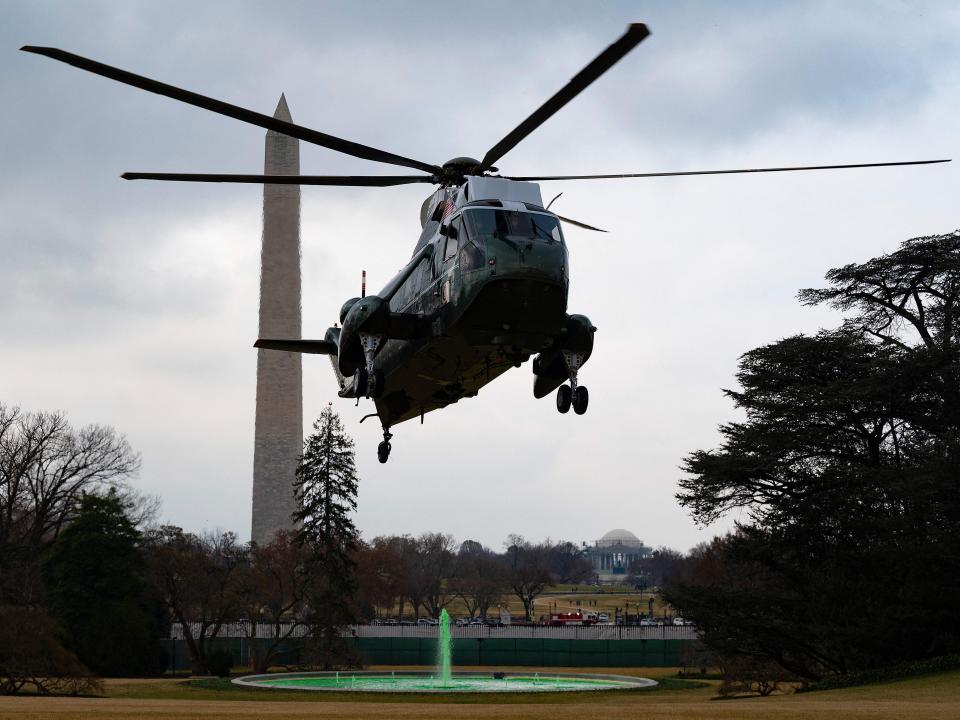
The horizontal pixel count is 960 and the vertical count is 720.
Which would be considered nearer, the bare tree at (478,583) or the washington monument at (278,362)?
the washington monument at (278,362)

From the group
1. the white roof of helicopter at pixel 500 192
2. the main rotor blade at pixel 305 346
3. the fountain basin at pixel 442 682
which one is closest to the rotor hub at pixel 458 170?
the white roof of helicopter at pixel 500 192

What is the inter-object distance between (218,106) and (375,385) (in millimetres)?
5969

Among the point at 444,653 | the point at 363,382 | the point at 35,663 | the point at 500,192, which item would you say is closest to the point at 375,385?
the point at 363,382

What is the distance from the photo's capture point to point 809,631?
41.9 m

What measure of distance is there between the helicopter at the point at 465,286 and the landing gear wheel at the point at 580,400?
0.05 ft

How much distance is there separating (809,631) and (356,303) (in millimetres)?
26875

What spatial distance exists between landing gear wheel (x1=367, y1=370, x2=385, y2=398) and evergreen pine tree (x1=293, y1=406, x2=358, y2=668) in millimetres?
44681

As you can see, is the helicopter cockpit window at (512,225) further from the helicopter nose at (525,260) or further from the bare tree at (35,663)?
the bare tree at (35,663)

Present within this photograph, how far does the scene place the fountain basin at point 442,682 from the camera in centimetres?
4631

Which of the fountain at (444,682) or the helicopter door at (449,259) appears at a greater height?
the helicopter door at (449,259)

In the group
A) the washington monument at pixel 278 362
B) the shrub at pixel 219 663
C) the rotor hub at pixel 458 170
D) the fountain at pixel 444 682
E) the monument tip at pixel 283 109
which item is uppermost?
the monument tip at pixel 283 109

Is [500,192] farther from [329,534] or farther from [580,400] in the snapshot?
[329,534]

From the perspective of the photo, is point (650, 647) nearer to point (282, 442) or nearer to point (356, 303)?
point (282, 442)

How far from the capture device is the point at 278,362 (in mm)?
87875
